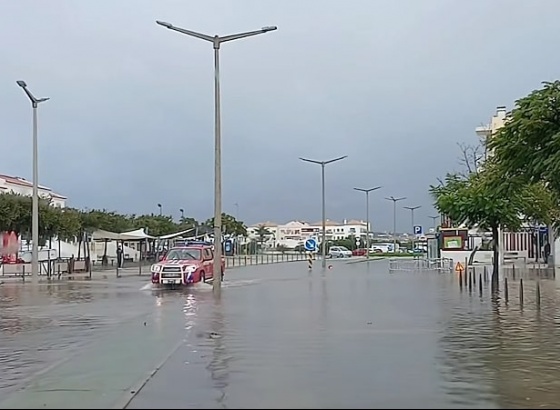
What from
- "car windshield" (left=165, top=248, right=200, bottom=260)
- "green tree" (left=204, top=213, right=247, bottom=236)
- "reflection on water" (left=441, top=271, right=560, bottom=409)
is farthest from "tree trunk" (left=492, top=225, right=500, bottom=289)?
"green tree" (left=204, top=213, right=247, bottom=236)

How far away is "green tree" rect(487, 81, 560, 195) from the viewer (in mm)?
15055

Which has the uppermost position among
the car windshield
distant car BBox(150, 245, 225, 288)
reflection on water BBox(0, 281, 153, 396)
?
the car windshield

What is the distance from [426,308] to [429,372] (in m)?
11.4

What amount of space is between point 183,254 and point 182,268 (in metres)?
2.20

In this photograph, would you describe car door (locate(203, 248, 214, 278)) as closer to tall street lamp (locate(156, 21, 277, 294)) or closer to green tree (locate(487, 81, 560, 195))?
tall street lamp (locate(156, 21, 277, 294))

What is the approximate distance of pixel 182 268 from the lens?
112 feet

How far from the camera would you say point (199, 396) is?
9789 mm

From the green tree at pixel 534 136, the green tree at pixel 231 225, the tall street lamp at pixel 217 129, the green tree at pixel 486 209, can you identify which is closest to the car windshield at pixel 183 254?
the tall street lamp at pixel 217 129

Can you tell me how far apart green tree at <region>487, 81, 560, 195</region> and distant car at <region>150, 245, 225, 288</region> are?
18.3 metres

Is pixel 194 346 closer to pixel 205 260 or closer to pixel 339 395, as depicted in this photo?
pixel 339 395

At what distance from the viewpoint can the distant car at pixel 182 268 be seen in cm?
3400

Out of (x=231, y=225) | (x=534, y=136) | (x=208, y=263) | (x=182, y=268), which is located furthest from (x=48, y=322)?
(x=231, y=225)

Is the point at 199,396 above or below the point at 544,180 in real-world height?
below

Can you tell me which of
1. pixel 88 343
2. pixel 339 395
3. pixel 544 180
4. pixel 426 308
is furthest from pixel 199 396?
pixel 426 308
